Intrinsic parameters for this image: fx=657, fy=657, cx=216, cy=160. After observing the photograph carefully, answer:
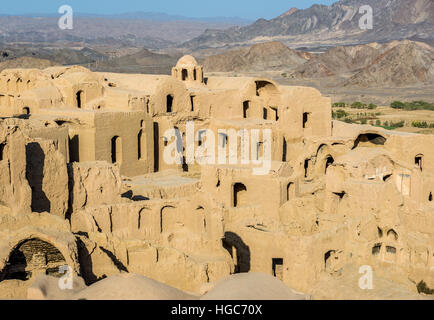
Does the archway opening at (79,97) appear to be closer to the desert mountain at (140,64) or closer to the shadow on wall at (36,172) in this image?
the shadow on wall at (36,172)

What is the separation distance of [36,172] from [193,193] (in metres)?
6.36

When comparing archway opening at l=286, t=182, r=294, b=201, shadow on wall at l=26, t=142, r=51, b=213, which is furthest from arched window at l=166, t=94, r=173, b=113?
shadow on wall at l=26, t=142, r=51, b=213

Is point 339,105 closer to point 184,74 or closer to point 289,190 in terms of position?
point 184,74

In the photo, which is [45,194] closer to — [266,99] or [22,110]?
[22,110]

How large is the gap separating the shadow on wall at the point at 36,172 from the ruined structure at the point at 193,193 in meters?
0.04

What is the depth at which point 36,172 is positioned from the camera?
18844 mm

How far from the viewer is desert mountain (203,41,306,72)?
120m

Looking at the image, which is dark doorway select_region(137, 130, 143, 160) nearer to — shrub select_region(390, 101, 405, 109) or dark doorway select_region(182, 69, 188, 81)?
dark doorway select_region(182, 69, 188, 81)

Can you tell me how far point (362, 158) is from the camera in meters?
23.7

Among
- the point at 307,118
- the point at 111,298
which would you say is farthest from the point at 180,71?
the point at 111,298

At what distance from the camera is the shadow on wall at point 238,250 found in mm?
17983

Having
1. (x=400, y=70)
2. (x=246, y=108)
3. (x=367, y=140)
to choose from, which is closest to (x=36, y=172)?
(x=367, y=140)

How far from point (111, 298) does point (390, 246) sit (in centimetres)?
1153

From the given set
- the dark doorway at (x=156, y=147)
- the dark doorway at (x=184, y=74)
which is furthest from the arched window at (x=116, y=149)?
the dark doorway at (x=184, y=74)
